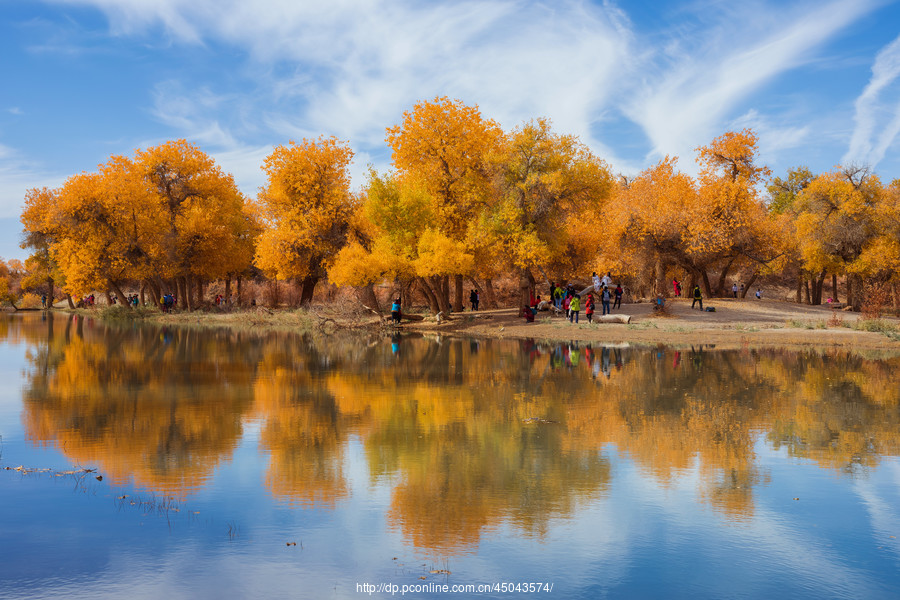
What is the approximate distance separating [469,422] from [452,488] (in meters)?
4.28

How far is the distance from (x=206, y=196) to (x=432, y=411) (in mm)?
48075

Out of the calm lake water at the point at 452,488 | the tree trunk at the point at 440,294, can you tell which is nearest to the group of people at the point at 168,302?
the tree trunk at the point at 440,294

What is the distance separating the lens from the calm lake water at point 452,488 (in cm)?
655

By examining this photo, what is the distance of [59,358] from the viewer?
2530 cm

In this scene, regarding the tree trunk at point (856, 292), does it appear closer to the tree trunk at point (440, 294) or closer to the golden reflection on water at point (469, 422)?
the tree trunk at point (440, 294)

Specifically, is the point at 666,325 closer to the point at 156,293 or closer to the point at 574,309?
the point at 574,309

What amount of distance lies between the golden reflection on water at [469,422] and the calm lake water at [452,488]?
61 mm

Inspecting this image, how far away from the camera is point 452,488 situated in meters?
8.94

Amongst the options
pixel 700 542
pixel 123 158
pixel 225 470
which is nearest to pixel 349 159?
pixel 123 158

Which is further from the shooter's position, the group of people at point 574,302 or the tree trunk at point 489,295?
the tree trunk at point 489,295

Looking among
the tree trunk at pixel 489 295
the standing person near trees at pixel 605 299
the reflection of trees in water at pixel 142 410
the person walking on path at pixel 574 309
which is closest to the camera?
the reflection of trees in water at pixel 142 410

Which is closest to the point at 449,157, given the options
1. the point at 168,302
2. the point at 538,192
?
the point at 538,192

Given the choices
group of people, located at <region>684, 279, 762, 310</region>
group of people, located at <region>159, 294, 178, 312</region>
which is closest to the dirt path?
group of people, located at <region>684, 279, 762, 310</region>

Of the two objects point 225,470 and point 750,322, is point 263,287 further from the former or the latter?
point 225,470
